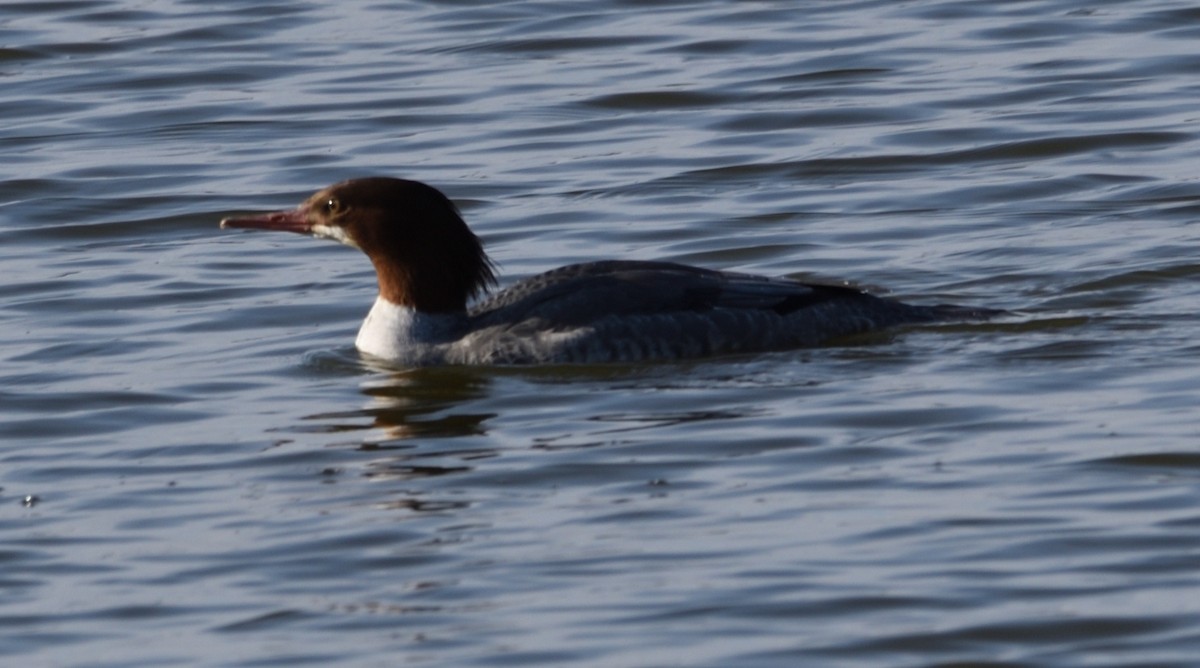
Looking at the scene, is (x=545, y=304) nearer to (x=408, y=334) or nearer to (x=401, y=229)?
(x=408, y=334)

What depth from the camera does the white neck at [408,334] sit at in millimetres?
11945

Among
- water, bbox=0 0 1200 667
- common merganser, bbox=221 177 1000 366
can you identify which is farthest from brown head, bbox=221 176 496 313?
water, bbox=0 0 1200 667

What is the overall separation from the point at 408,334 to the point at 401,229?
537 mm

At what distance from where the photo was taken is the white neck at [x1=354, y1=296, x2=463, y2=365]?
39.2 feet

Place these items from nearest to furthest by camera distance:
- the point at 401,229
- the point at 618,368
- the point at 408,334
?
the point at 618,368 < the point at 408,334 < the point at 401,229

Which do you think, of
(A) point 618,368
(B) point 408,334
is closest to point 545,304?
(A) point 618,368

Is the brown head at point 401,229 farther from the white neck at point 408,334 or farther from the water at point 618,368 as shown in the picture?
the water at point 618,368

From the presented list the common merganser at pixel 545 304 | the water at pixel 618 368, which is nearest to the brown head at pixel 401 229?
the common merganser at pixel 545 304

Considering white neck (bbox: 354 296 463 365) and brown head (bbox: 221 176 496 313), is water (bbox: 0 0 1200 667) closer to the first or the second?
white neck (bbox: 354 296 463 365)

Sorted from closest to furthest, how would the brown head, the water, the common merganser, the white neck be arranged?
the water
the common merganser
the white neck
the brown head

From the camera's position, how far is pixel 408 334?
1199cm

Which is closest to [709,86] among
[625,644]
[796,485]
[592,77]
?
[592,77]

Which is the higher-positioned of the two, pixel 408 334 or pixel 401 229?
pixel 401 229

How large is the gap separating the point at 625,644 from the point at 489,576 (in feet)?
2.83
